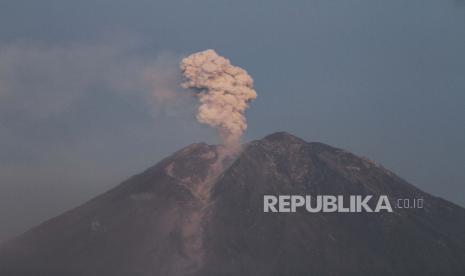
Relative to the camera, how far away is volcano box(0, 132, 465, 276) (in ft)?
367

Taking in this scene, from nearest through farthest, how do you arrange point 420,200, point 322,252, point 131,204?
1. point 322,252
2. point 131,204
3. point 420,200

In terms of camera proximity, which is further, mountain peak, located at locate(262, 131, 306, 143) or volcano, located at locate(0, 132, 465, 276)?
mountain peak, located at locate(262, 131, 306, 143)

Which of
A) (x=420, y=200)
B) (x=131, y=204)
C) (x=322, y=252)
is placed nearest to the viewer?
(x=322, y=252)

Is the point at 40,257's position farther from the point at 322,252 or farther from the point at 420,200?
the point at 420,200

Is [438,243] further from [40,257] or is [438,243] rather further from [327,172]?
[40,257]

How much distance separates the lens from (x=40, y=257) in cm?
11606

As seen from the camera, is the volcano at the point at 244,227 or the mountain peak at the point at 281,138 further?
the mountain peak at the point at 281,138

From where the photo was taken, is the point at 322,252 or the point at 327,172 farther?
the point at 327,172

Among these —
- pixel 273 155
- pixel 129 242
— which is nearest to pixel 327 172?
pixel 273 155

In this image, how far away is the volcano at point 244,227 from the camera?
111881mm

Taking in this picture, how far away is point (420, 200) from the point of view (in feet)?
436

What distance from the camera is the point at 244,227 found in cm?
11750

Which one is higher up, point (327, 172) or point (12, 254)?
point (327, 172)

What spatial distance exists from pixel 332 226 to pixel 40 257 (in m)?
30.3
